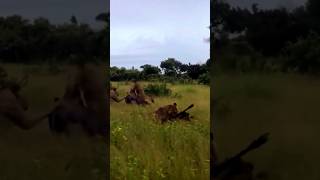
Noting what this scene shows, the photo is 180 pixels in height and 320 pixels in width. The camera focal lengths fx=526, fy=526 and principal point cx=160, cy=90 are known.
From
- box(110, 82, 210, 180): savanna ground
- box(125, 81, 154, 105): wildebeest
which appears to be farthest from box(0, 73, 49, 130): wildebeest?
box(125, 81, 154, 105): wildebeest

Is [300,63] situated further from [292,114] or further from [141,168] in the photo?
[141,168]

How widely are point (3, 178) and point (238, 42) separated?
1.87 m

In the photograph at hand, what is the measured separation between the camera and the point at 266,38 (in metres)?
3.63

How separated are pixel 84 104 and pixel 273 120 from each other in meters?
1.31

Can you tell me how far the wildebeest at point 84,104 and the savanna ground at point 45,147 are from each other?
6cm

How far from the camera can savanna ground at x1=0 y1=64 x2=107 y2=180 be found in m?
3.65

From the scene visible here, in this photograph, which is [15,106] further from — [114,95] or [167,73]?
[167,73]

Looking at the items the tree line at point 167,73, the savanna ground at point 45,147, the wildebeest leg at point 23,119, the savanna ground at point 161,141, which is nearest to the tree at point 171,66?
the tree line at point 167,73

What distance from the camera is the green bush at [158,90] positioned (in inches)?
204

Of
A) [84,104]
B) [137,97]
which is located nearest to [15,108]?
[84,104]

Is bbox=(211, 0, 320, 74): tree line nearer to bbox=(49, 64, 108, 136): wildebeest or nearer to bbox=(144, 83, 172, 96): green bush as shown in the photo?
bbox=(49, 64, 108, 136): wildebeest

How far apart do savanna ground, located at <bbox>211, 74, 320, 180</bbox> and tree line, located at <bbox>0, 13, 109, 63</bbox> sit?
87cm

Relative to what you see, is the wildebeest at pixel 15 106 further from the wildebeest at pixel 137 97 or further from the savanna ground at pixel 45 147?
the wildebeest at pixel 137 97

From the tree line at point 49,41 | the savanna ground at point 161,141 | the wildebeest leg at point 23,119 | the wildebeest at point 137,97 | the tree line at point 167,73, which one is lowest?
the savanna ground at point 161,141
